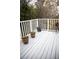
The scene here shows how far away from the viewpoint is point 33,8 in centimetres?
201

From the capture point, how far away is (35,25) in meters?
2.02

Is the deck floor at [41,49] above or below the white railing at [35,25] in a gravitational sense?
below

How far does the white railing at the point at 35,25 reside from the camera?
6.57 ft

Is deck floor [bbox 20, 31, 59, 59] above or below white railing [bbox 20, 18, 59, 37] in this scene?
below

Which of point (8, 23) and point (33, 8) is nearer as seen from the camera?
point (8, 23)

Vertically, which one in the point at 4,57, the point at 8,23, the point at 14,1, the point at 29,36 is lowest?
the point at 4,57

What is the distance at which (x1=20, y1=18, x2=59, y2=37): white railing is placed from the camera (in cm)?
200

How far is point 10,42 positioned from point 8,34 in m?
0.12

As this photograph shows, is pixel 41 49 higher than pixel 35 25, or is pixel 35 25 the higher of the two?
pixel 35 25

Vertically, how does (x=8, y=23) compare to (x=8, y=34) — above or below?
above
